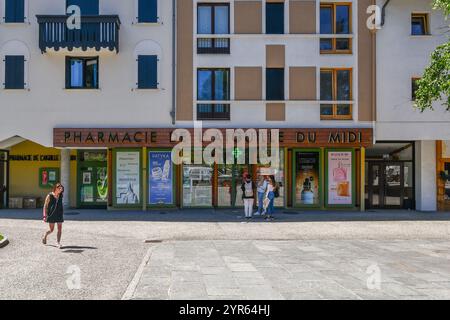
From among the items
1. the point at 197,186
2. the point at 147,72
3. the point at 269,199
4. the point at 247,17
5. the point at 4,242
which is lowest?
the point at 4,242

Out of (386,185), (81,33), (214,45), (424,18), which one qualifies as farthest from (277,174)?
(81,33)

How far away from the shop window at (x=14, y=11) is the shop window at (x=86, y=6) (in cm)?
206

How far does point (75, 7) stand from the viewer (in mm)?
20156

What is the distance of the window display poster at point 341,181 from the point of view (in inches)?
812

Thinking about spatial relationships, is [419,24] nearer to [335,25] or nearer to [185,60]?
[335,25]

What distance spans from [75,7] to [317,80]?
11.5 m

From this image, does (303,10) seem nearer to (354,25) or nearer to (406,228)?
(354,25)

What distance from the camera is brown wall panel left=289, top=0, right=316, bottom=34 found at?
2019 centimetres

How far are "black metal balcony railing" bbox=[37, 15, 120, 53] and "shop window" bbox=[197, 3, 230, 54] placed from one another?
12.4ft

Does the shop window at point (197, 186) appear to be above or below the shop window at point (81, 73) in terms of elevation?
below

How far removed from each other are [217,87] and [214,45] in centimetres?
192

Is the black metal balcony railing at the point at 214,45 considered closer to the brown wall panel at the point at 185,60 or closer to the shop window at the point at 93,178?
the brown wall panel at the point at 185,60

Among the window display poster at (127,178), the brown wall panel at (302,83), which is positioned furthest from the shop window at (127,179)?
the brown wall panel at (302,83)

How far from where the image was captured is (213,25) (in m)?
20.4
